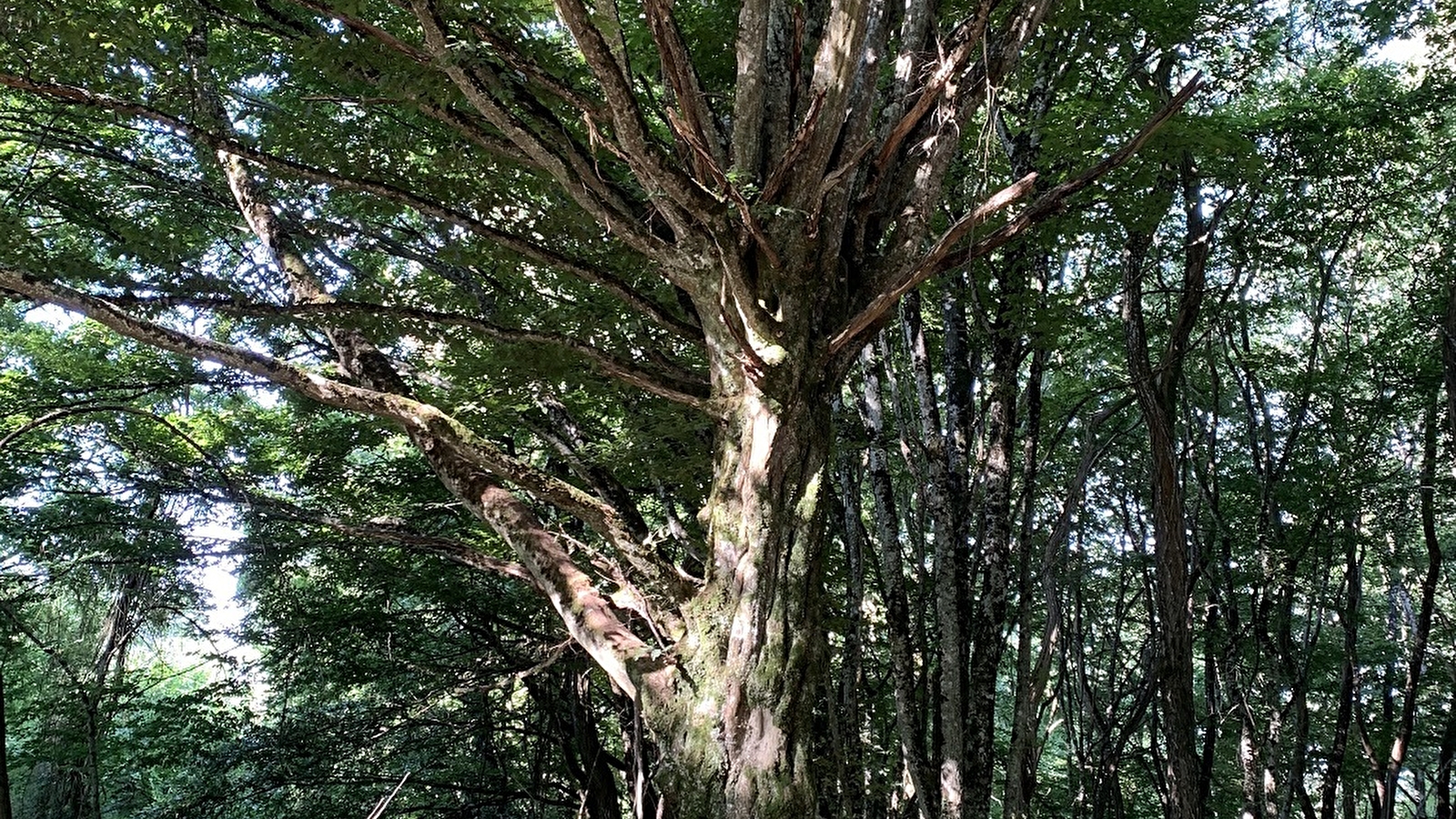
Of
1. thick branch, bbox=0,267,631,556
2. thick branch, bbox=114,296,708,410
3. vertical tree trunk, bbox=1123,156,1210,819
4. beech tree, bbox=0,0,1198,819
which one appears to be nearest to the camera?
beech tree, bbox=0,0,1198,819

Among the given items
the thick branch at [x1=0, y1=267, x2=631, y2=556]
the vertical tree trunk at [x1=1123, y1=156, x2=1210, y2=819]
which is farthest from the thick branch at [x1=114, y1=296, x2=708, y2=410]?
the vertical tree trunk at [x1=1123, y1=156, x2=1210, y2=819]

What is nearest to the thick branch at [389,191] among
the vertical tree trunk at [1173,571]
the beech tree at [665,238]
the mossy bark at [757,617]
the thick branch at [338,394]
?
the beech tree at [665,238]

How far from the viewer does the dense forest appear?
2.61m

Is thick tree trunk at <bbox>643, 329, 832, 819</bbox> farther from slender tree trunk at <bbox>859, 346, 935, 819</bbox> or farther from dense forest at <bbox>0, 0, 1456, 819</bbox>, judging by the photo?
slender tree trunk at <bbox>859, 346, 935, 819</bbox>

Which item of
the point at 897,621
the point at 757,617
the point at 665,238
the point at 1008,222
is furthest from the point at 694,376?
the point at 897,621

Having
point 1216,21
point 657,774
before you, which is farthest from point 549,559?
point 1216,21

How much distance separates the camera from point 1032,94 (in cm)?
594

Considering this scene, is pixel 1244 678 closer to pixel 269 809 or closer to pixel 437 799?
pixel 437 799

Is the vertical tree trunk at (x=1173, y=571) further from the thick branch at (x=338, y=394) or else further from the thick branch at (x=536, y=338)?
the thick branch at (x=338, y=394)

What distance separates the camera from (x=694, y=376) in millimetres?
3033

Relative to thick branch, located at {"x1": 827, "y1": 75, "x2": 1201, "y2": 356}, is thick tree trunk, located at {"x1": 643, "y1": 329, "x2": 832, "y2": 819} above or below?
below

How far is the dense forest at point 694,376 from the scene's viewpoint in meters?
2.61

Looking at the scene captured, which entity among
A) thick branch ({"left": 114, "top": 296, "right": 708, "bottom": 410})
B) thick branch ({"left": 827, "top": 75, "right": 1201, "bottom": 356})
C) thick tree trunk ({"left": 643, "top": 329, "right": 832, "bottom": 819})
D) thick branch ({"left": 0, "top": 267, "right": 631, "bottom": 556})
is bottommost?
thick tree trunk ({"left": 643, "top": 329, "right": 832, "bottom": 819})

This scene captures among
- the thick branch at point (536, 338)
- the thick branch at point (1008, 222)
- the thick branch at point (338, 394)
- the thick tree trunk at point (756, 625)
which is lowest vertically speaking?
the thick tree trunk at point (756, 625)
